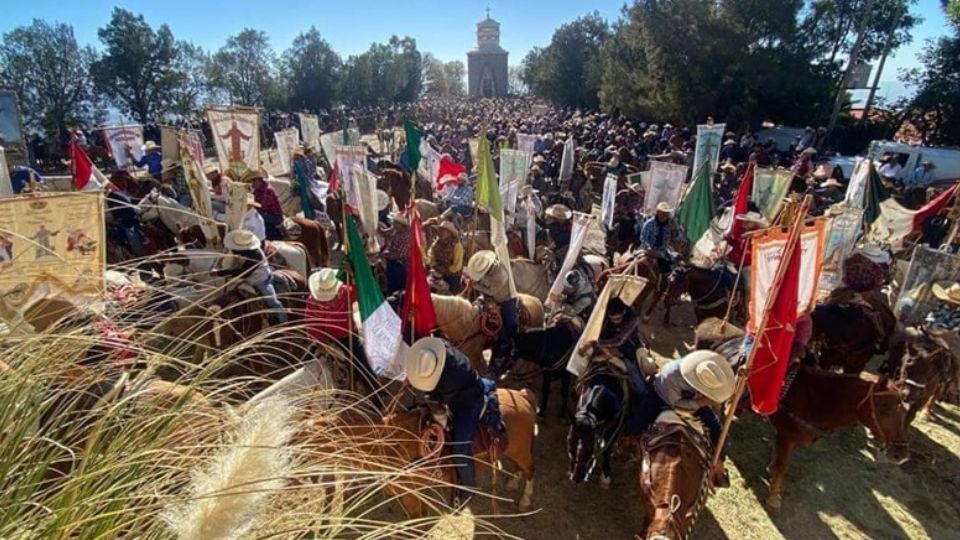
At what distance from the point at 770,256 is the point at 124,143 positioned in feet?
48.1

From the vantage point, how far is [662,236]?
876 centimetres

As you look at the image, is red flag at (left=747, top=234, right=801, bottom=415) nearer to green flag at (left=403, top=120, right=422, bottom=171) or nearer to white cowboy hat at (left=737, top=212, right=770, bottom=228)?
white cowboy hat at (left=737, top=212, right=770, bottom=228)

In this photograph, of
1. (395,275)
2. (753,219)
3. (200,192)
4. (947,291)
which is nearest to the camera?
(947,291)

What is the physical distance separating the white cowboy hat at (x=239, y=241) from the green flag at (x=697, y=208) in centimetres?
688

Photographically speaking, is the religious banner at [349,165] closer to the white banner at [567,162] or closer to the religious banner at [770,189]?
the religious banner at [770,189]

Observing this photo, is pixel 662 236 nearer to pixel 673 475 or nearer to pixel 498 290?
pixel 498 290

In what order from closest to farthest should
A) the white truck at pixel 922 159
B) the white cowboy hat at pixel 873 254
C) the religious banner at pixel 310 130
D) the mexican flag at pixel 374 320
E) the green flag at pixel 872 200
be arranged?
1. the mexican flag at pixel 374 320
2. the white cowboy hat at pixel 873 254
3. the green flag at pixel 872 200
4. the white truck at pixel 922 159
5. the religious banner at pixel 310 130

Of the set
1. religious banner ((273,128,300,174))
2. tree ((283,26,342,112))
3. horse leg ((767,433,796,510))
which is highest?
tree ((283,26,342,112))

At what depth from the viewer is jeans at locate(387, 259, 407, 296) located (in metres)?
7.49

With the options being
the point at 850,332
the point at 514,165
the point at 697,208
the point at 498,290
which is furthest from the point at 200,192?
the point at 850,332

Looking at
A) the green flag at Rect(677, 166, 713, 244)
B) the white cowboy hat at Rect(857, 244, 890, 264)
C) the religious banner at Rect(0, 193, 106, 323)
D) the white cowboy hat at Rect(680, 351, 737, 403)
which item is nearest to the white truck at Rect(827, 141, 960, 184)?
the green flag at Rect(677, 166, 713, 244)

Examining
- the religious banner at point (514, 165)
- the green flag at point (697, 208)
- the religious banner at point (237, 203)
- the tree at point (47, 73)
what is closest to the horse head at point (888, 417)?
the green flag at point (697, 208)

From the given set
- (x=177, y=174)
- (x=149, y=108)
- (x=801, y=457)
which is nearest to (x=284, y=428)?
(x=801, y=457)

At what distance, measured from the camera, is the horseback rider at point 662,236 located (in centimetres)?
846
